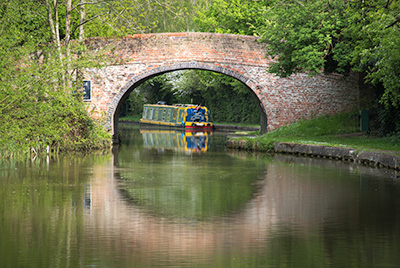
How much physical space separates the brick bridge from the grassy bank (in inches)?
24.7

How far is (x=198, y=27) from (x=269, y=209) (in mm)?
30507

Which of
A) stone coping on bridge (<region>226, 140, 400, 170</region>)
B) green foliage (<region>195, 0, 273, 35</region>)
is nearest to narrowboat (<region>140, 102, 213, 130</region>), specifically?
green foliage (<region>195, 0, 273, 35</region>)

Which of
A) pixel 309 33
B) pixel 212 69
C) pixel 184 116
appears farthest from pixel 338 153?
pixel 184 116

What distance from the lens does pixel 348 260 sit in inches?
259

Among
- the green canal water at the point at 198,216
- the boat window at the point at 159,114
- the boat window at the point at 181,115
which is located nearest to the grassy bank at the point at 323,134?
the green canal water at the point at 198,216

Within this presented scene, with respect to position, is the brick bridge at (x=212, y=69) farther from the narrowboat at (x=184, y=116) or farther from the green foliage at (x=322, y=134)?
the narrowboat at (x=184, y=116)

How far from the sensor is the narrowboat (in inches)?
1559

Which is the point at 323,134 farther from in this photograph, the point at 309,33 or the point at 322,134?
the point at 309,33

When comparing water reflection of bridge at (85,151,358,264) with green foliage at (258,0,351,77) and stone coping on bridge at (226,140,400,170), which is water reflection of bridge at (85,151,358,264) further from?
green foliage at (258,0,351,77)

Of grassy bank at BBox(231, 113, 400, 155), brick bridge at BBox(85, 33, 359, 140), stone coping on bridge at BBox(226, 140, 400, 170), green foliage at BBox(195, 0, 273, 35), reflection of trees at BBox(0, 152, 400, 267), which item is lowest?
reflection of trees at BBox(0, 152, 400, 267)

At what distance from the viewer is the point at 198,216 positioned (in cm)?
916

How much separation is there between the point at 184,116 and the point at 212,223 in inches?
1249

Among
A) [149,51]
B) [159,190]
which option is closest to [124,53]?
[149,51]

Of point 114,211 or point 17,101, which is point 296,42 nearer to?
point 17,101
